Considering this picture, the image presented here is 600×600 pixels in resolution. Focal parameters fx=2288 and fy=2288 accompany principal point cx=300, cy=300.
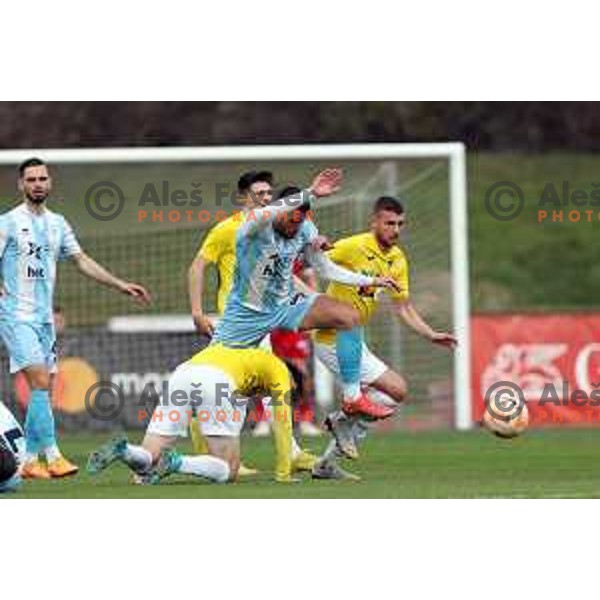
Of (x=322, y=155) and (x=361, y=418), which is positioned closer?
(x=361, y=418)

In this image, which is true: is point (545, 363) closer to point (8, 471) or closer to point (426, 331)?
point (426, 331)

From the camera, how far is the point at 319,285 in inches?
887

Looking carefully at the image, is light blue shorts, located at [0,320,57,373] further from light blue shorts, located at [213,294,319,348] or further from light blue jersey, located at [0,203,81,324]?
light blue shorts, located at [213,294,319,348]

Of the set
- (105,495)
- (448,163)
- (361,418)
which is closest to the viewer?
(105,495)

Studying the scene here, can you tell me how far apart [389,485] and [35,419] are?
8.97ft

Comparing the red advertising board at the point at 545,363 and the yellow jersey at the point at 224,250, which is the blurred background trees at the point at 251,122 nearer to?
the red advertising board at the point at 545,363

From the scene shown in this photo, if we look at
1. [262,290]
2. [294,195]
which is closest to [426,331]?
[262,290]

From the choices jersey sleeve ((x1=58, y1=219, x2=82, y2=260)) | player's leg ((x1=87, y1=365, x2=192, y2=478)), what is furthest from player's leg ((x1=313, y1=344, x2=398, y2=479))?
jersey sleeve ((x1=58, y1=219, x2=82, y2=260))

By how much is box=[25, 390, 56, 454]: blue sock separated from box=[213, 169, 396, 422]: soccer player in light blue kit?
162 cm

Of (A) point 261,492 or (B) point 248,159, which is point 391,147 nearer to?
(B) point 248,159

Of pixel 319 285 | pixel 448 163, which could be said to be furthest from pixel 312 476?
pixel 448 163

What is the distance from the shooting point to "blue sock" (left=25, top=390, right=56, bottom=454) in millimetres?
16031

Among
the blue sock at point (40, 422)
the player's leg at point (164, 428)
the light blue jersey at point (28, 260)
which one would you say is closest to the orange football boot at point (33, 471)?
the blue sock at point (40, 422)

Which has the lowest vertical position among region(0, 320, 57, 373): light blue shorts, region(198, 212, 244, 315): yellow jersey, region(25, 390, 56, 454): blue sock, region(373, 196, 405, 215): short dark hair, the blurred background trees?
region(25, 390, 56, 454): blue sock
